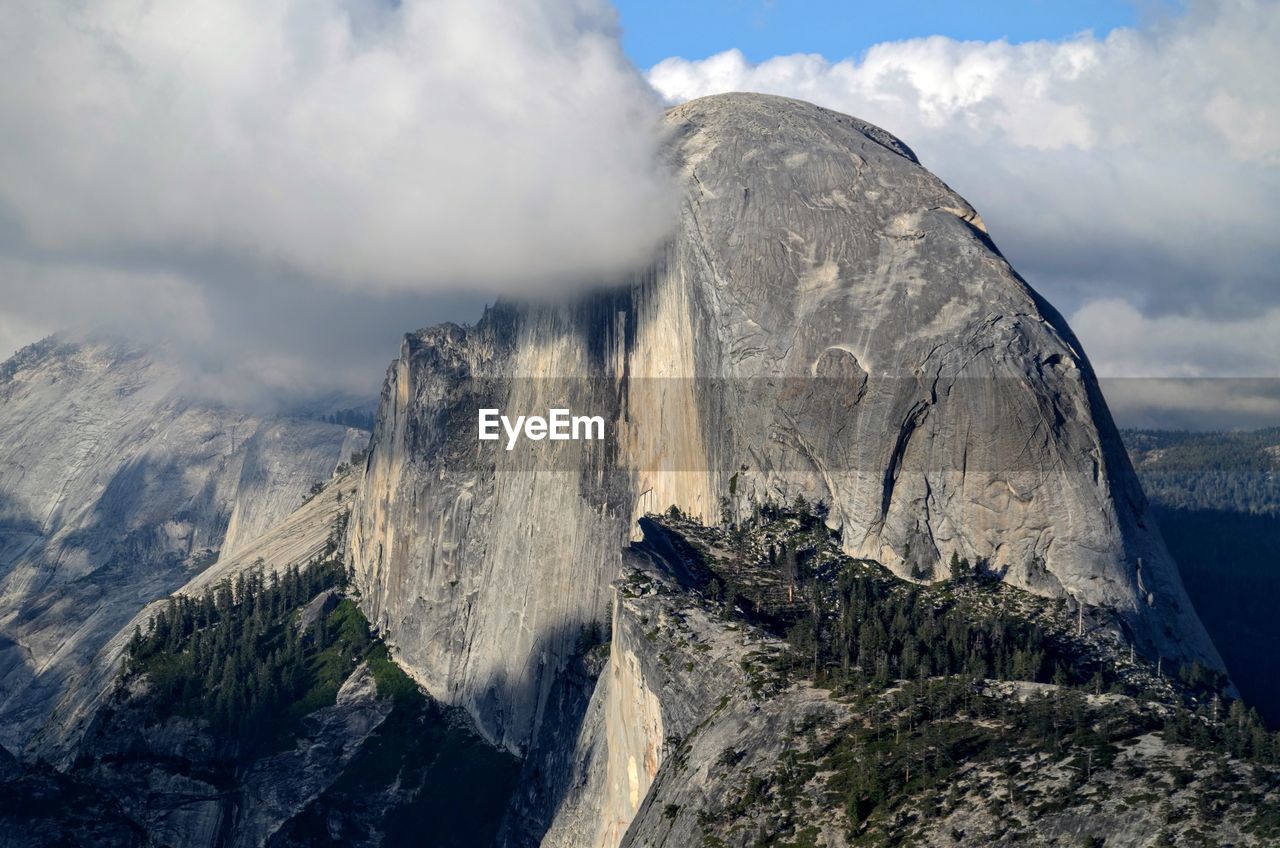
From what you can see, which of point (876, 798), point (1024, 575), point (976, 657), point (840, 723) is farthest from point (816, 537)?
point (876, 798)

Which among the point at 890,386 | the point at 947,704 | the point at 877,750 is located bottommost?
the point at 877,750

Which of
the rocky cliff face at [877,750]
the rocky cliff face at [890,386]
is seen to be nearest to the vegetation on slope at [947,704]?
the rocky cliff face at [877,750]

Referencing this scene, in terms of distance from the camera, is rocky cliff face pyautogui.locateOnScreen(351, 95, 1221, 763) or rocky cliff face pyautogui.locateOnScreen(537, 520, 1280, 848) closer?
rocky cliff face pyautogui.locateOnScreen(537, 520, 1280, 848)

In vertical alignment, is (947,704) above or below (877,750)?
above

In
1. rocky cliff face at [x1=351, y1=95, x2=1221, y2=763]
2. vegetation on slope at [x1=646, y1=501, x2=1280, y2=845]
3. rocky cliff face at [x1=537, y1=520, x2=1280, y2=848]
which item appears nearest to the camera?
rocky cliff face at [x1=537, y1=520, x2=1280, y2=848]

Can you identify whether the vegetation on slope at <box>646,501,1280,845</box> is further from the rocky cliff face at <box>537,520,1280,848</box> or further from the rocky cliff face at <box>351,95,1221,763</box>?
the rocky cliff face at <box>351,95,1221,763</box>

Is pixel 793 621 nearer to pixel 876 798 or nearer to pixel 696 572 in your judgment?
pixel 696 572

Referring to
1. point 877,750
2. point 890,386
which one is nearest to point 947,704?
point 877,750

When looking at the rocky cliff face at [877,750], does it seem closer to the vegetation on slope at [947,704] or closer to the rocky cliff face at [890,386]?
the vegetation on slope at [947,704]

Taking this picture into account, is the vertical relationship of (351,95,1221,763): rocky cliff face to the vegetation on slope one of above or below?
above

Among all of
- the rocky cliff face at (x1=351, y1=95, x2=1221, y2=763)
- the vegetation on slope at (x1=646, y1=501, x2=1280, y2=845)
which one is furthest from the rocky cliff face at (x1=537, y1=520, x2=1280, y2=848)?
the rocky cliff face at (x1=351, y1=95, x2=1221, y2=763)

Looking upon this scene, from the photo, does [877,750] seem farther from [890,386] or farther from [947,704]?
[890,386]

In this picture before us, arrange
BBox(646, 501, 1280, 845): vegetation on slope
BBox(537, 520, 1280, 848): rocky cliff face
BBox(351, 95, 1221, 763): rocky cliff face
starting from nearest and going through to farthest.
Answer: BBox(537, 520, 1280, 848): rocky cliff face → BBox(646, 501, 1280, 845): vegetation on slope → BBox(351, 95, 1221, 763): rocky cliff face
